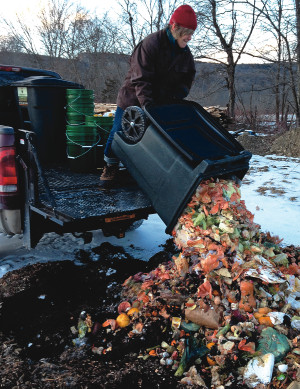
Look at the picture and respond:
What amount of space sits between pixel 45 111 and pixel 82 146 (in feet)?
2.65

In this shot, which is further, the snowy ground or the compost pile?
the snowy ground

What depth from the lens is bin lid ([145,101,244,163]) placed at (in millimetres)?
2940

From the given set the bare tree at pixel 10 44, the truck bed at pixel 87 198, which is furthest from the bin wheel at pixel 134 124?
the bare tree at pixel 10 44

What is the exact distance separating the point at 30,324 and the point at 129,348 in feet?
2.91

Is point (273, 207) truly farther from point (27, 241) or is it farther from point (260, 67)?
point (260, 67)

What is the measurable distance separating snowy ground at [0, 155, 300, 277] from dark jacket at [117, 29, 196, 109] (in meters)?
1.70

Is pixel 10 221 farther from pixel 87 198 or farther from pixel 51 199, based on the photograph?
pixel 87 198

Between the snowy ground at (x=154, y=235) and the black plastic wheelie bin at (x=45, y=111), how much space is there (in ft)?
3.97

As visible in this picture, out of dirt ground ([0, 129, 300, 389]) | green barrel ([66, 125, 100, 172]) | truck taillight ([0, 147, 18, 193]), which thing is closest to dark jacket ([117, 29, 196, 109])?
green barrel ([66, 125, 100, 172])

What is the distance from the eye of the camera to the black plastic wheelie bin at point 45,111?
14.8ft

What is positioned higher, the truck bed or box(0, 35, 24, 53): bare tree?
box(0, 35, 24, 53): bare tree

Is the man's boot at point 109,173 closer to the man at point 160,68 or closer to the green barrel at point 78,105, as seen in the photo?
the man at point 160,68

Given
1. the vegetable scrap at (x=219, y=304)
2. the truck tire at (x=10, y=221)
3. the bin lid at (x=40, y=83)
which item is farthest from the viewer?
the bin lid at (x=40, y=83)

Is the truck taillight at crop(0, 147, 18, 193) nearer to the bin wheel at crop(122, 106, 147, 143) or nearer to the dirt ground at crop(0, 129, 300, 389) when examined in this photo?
the dirt ground at crop(0, 129, 300, 389)
